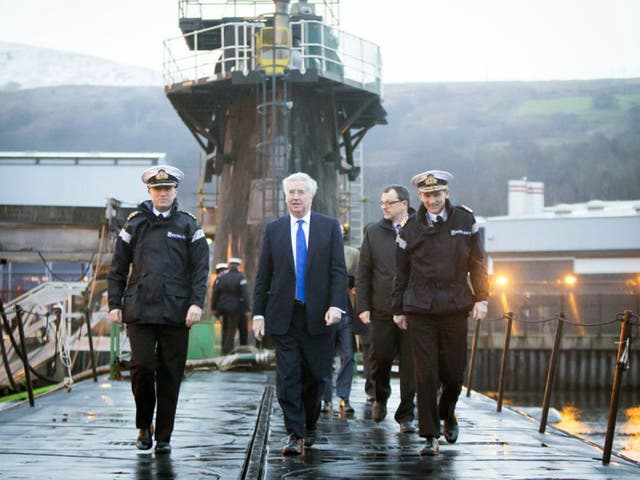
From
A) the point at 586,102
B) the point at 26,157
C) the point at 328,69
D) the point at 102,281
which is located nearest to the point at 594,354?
the point at 328,69

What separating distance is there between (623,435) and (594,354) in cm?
1561

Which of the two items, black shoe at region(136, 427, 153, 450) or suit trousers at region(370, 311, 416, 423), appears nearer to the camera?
black shoe at region(136, 427, 153, 450)

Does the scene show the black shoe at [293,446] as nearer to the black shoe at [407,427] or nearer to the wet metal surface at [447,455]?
the wet metal surface at [447,455]

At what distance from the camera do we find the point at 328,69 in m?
30.1

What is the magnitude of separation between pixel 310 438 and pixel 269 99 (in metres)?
20.7

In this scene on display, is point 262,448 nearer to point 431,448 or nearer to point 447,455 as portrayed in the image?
point 431,448

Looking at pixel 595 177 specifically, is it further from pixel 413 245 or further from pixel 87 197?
pixel 413 245

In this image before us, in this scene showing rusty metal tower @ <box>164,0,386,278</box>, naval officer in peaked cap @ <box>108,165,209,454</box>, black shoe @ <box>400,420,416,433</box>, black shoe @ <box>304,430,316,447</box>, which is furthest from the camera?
rusty metal tower @ <box>164,0,386,278</box>

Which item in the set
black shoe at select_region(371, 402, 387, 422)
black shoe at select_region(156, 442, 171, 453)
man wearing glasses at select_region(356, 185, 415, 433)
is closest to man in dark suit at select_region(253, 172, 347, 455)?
black shoe at select_region(156, 442, 171, 453)

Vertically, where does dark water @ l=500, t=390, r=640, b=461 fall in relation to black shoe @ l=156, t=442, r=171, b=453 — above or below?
below

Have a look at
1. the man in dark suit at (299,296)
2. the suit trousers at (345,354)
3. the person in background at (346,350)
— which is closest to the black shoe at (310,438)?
the man in dark suit at (299,296)

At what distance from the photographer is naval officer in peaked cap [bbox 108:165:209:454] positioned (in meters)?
8.23

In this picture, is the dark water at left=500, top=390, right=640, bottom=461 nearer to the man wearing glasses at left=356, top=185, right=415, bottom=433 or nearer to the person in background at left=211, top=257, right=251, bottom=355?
the person in background at left=211, top=257, right=251, bottom=355

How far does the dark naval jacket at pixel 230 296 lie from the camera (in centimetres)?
2186
